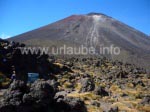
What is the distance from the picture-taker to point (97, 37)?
133 meters

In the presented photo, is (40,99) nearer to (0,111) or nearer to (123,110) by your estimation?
(0,111)

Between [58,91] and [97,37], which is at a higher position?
[97,37]

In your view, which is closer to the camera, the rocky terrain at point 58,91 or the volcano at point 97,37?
the rocky terrain at point 58,91

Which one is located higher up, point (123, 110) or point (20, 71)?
point (20, 71)

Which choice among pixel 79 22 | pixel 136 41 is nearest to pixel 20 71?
pixel 136 41

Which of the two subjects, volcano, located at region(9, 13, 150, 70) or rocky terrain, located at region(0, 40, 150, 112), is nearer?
rocky terrain, located at region(0, 40, 150, 112)

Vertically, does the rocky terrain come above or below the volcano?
below

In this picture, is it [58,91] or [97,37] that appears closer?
[58,91]

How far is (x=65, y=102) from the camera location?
2016cm

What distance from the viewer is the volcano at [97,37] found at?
10575 centimetres

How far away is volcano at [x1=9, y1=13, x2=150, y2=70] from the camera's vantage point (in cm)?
10575

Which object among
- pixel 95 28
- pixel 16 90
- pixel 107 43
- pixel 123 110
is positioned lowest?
pixel 123 110

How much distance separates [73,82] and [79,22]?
125 meters

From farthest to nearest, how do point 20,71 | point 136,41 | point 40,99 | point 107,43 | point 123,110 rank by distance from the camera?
1. point 136,41
2. point 107,43
3. point 20,71
4. point 123,110
5. point 40,99
